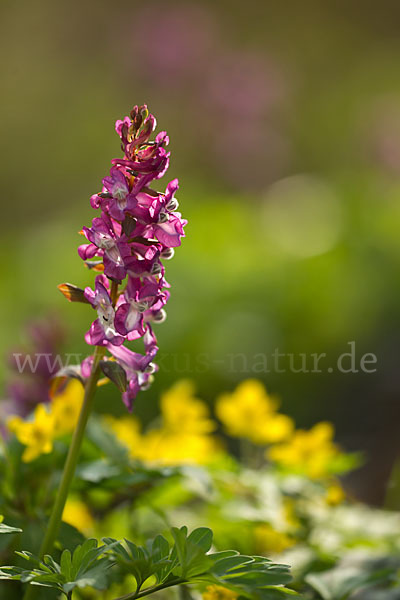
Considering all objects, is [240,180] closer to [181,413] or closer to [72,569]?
[181,413]

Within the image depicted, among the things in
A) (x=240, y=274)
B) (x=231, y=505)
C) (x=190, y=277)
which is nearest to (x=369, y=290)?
(x=240, y=274)

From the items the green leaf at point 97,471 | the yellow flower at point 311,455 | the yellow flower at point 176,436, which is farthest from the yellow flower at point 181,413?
the green leaf at point 97,471

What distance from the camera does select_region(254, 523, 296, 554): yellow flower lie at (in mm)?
1634

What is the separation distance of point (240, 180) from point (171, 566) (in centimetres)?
544

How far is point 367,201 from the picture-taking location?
4.70 m

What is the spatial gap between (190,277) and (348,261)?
1.05 m

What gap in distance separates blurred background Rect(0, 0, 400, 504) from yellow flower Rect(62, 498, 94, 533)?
439 mm

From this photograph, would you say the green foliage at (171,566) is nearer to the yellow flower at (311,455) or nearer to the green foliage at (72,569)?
the green foliage at (72,569)

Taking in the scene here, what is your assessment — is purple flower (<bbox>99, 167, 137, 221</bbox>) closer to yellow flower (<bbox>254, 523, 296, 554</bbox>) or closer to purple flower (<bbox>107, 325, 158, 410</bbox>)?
purple flower (<bbox>107, 325, 158, 410</bbox>)

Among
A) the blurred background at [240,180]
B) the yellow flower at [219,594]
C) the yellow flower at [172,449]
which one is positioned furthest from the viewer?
the blurred background at [240,180]

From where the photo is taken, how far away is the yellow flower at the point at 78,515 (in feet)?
5.57

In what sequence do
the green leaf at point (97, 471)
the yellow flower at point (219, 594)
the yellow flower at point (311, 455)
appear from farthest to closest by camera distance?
the yellow flower at point (311, 455), the green leaf at point (97, 471), the yellow flower at point (219, 594)

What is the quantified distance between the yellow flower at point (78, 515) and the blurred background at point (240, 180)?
1.44ft

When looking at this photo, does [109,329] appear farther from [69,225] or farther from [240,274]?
[69,225]
